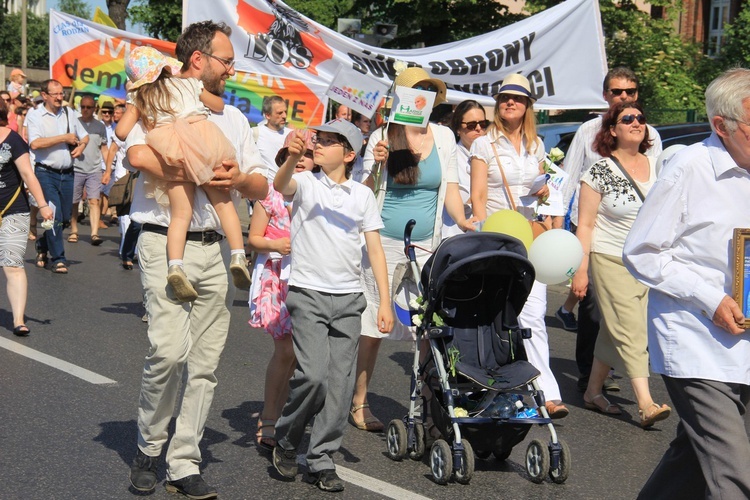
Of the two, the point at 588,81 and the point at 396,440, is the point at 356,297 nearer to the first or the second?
the point at 396,440

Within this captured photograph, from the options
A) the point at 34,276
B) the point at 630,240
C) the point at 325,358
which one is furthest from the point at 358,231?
the point at 34,276

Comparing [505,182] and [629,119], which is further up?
[629,119]

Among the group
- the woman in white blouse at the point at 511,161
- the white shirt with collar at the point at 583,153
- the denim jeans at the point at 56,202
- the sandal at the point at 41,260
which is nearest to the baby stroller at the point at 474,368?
the woman in white blouse at the point at 511,161

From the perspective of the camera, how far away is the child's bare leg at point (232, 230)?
5.07 meters

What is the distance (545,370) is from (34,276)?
720 cm

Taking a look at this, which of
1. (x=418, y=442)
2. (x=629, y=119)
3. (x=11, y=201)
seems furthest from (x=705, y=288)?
(x=11, y=201)

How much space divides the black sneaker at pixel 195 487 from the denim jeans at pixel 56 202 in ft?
25.4

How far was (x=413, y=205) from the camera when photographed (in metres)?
6.51

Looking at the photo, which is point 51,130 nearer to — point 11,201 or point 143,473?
point 11,201

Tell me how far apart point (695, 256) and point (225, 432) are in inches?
125

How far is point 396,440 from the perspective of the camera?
592 centimetres

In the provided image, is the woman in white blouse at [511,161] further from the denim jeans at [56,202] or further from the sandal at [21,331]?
the denim jeans at [56,202]

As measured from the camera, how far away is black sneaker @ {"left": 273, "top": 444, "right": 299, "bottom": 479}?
5.48 m

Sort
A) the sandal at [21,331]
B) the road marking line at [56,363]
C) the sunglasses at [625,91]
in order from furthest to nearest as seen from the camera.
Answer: the sandal at [21,331] < the sunglasses at [625,91] < the road marking line at [56,363]
